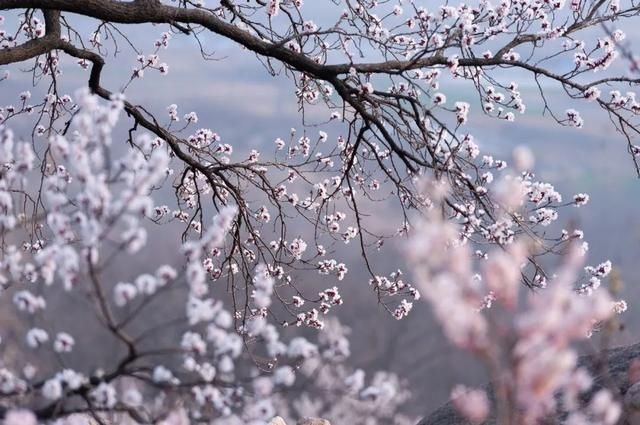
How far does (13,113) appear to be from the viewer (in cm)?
778

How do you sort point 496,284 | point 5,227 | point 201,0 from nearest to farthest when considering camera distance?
point 496,284 < point 5,227 < point 201,0

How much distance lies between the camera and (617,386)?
5.09m

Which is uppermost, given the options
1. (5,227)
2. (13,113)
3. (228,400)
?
(13,113)

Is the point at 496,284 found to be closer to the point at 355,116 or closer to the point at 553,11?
the point at 355,116

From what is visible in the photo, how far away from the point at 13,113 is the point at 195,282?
6125 millimetres

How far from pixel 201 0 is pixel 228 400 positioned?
571 centimetres

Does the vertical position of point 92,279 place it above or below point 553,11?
below

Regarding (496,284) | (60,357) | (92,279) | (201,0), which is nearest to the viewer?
(496,284)

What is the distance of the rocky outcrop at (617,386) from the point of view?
4.46m

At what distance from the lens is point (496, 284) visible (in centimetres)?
176

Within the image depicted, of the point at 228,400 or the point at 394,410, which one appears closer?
the point at 228,400

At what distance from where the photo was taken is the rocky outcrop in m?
4.46

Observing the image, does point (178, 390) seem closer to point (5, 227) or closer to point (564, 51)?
point (5, 227)

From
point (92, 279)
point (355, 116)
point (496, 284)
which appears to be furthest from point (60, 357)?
point (355, 116)
